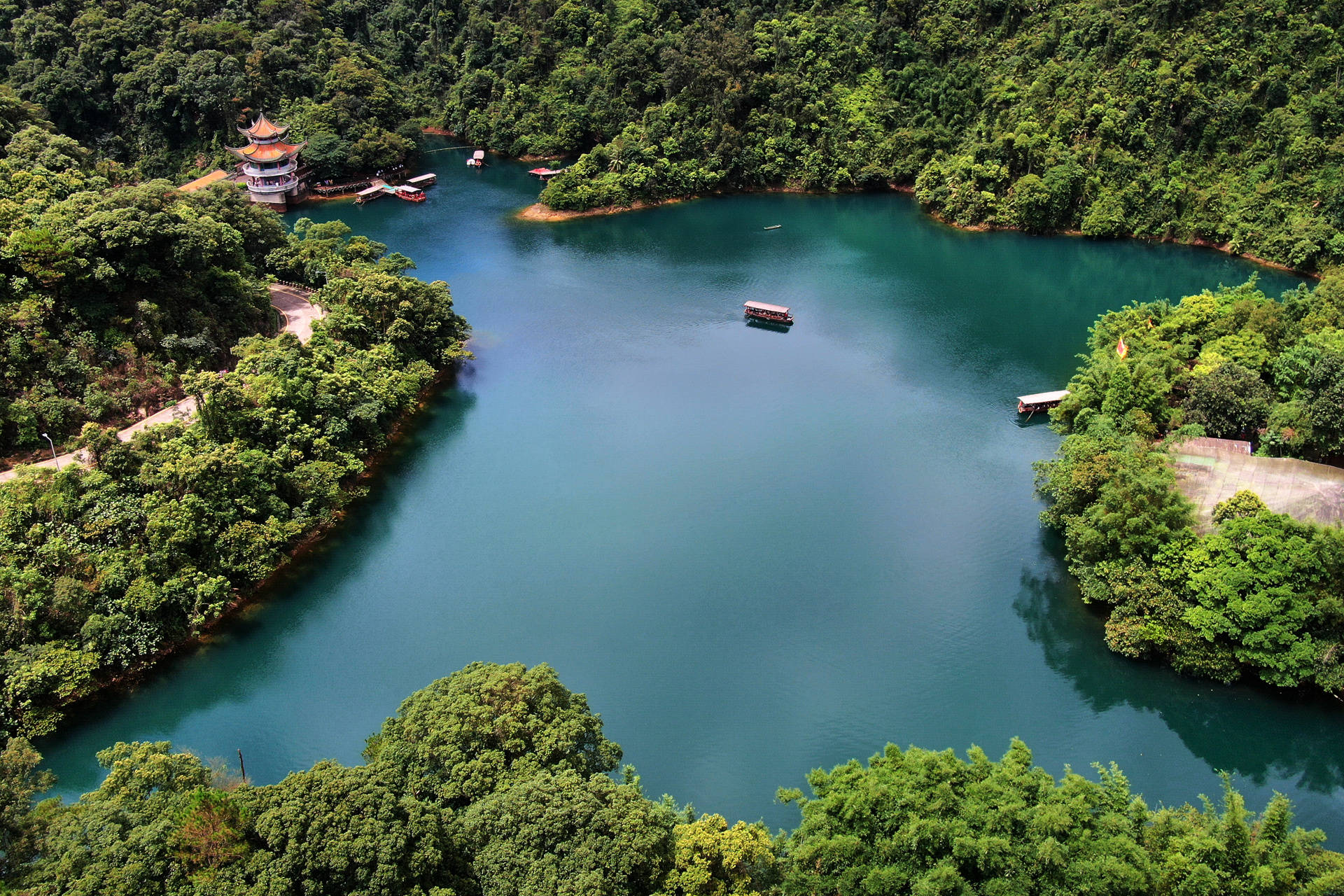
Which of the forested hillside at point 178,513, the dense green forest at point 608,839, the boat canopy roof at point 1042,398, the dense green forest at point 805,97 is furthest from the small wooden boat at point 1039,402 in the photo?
the forested hillside at point 178,513

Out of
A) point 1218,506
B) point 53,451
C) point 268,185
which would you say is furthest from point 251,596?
point 268,185

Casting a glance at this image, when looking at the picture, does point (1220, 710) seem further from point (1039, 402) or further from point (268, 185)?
point (268, 185)

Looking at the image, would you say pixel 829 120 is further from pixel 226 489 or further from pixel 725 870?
pixel 725 870

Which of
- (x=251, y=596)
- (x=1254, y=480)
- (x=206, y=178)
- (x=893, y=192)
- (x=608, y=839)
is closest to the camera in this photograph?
(x=608, y=839)

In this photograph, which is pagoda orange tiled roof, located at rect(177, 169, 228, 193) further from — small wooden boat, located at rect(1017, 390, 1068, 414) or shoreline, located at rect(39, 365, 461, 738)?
small wooden boat, located at rect(1017, 390, 1068, 414)

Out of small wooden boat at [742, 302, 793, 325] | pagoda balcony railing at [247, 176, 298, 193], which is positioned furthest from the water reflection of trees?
pagoda balcony railing at [247, 176, 298, 193]

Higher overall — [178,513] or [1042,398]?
[178,513]

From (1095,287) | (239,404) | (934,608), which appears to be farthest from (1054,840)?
(1095,287)
